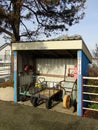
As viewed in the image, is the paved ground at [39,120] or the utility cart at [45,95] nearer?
the paved ground at [39,120]

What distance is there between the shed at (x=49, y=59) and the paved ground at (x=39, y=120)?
30.5 inches

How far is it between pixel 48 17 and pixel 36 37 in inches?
57.1

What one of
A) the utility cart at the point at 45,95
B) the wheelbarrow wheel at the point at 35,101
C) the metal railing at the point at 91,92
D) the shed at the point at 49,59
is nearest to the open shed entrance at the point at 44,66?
the shed at the point at 49,59

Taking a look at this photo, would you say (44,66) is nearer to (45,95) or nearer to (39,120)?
(45,95)

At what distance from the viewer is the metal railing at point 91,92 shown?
7782 mm

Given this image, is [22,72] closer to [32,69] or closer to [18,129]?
[32,69]

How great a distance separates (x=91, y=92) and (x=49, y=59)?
3.70m

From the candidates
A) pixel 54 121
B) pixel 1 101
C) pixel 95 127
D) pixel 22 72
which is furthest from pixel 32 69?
pixel 95 127

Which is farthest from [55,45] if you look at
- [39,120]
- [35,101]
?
[39,120]

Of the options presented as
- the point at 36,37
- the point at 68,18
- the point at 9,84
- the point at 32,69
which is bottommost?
Answer: the point at 9,84

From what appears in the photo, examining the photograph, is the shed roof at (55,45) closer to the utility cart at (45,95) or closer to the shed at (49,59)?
the shed at (49,59)

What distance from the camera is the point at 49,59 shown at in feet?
37.1

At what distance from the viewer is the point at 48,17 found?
1199 centimetres

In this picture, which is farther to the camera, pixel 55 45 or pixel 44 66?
pixel 44 66
